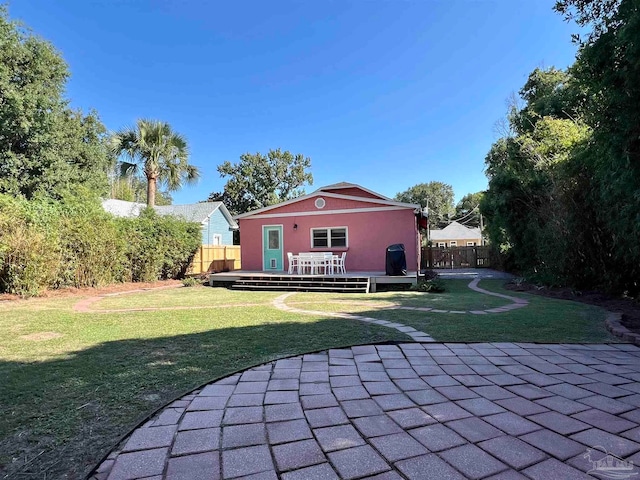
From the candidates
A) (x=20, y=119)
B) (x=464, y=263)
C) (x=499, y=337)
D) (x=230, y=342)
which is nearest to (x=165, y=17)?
(x=20, y=119)

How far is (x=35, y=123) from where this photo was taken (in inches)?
500

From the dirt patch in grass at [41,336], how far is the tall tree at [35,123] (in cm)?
1052

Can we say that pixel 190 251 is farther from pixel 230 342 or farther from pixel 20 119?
pixel 230 342

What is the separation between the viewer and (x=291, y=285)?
11.4m

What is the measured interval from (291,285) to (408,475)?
9796 mm

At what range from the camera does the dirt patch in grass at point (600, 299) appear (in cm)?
571

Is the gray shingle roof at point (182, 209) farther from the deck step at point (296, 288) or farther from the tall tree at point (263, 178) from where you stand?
the deck step at point (296, 288)

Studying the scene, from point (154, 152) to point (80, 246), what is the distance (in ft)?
24.1

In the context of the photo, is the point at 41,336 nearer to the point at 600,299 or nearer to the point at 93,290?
the point at 93,290

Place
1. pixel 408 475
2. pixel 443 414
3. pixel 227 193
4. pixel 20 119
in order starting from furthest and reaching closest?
1. pixel 227 193
2. pixel 20 119
3. pixel 443 414
4. pixel 408 475

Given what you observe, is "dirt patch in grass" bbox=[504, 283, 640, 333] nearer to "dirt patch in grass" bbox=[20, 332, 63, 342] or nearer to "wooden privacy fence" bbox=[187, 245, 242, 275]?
"dirt patch in grass" bbox=[20, 332, 63, 342]

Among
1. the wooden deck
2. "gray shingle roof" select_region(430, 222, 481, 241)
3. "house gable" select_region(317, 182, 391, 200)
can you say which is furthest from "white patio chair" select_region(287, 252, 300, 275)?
"gray shingle roof" select_region(430, 222, 481, 241)

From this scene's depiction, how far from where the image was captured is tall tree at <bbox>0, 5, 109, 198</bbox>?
481 inches

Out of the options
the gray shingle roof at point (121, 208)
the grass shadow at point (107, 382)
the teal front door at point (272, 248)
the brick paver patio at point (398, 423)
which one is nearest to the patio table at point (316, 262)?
the teal front door at point (272, 248)
